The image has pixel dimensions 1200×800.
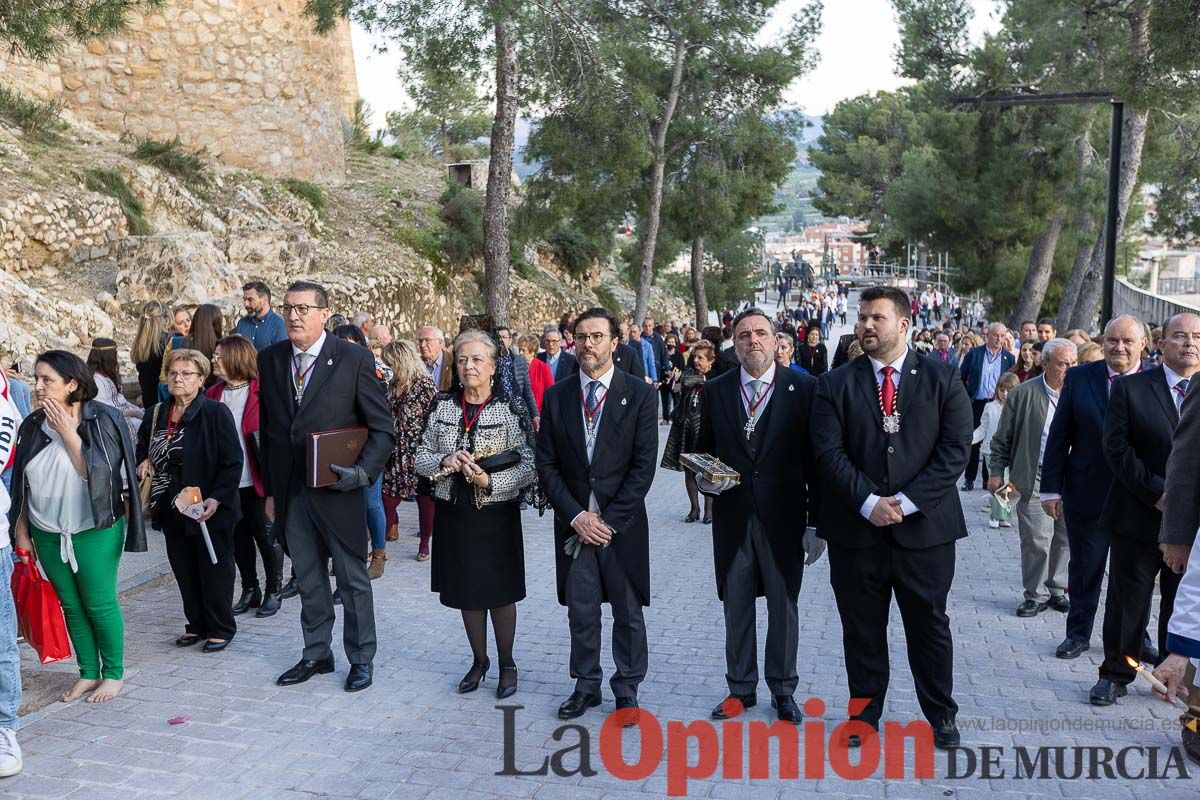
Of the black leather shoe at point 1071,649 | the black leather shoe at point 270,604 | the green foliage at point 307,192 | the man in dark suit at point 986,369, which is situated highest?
the green foliage at point 307,192

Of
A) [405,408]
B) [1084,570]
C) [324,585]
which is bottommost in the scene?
[1084,570]

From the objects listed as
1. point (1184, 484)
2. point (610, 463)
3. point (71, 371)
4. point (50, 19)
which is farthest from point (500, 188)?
point (1184, 484)

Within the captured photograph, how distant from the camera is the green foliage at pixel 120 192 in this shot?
15453 millimetres

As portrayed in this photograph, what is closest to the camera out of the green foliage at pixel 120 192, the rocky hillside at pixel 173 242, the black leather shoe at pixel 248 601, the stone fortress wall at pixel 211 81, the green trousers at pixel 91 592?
the green trousers at pixel 91 592

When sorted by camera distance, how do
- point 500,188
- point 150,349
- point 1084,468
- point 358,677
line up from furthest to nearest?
point 500,188 < point 150,349 < point 1084,468 < point 358,677

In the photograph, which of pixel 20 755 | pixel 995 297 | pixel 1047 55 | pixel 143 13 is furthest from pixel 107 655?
pixel 995 297

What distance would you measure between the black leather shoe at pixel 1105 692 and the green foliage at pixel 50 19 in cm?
788

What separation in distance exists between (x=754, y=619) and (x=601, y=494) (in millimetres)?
935

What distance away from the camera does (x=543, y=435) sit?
5.35 meters

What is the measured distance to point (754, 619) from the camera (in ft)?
16.9

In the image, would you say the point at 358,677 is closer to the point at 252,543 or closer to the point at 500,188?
the point at 252,543

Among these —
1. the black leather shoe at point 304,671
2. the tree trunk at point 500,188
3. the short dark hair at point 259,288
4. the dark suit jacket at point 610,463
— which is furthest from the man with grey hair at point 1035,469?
the tree trunk at point 500,188

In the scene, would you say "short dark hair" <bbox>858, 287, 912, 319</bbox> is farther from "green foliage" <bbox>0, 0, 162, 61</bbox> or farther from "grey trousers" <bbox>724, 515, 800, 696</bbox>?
"green foliage" <bbox>0, 0, 162, 61</bbox>

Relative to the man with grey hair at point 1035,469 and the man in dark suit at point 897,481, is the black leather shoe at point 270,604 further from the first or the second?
the man with grey hair at point 1035,469
